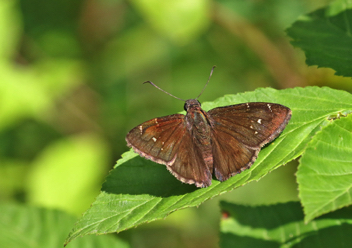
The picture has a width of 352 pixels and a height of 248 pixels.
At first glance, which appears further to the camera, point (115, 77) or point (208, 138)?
point (115, 77)

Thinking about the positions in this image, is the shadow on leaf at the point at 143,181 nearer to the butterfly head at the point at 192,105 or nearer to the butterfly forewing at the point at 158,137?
the butterfly forewing at the point at 158,137

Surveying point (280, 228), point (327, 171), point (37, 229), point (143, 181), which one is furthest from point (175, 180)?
point (37, 229)

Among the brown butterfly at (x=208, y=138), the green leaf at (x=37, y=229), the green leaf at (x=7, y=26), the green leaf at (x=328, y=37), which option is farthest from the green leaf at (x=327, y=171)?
the green leaf at (x=7, y=26)

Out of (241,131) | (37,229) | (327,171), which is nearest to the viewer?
(327,171)

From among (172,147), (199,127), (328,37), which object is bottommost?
(172,147)

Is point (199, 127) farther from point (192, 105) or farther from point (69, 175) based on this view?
point (69, 175)

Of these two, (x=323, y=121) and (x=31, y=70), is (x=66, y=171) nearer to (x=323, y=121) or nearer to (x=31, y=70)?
(x=31, y=70)

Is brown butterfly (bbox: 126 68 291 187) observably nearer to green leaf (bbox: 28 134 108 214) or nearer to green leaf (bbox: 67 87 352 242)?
green leaf (bbox: 67 87 352 242)
